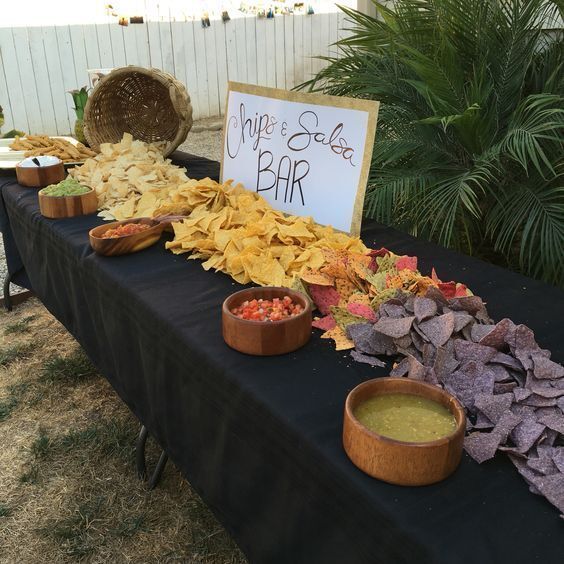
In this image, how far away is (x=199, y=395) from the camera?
93 centimetres

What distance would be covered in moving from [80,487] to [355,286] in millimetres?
1077

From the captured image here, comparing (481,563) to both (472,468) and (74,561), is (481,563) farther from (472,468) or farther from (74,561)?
(74,561)

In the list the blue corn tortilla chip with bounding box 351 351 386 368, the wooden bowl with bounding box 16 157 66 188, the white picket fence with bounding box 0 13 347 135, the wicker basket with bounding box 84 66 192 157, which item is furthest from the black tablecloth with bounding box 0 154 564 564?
the white picket fence with bounding box 0 13 347 135

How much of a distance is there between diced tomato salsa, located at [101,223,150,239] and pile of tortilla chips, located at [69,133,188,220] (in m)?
0.09

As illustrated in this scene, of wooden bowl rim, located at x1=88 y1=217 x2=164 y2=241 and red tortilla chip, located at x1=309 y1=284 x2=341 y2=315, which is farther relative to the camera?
wooden bowl rim, located at x1=88 y1=217 x2=164 y2=241

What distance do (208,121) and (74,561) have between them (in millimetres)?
6313

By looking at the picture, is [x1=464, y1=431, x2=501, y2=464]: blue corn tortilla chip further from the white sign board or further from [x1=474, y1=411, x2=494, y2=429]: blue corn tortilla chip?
the white sign board

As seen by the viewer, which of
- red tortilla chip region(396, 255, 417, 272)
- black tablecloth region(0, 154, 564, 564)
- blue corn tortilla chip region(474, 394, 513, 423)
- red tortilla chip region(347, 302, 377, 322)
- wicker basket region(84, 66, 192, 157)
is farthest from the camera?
wicker basket region(84, 66, 192, 157)

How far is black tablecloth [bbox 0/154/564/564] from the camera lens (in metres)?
0.56

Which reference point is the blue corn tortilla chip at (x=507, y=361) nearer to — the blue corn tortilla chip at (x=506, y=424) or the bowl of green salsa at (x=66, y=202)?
the blue corn tortilla chip at (x=506, y=424)

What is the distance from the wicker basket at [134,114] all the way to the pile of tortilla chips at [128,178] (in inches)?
7.1

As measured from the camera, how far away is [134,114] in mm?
2127

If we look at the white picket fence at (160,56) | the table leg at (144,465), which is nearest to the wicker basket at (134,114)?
the table leg at (144,465)

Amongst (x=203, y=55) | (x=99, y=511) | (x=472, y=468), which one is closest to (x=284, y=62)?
(x=203, y=55)
